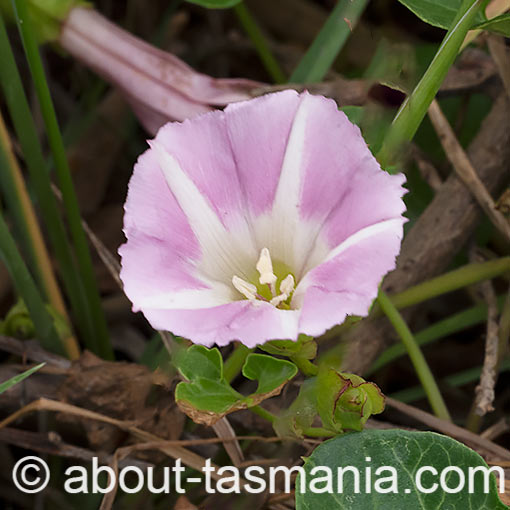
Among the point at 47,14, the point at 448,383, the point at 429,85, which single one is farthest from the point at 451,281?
the point at 47,14

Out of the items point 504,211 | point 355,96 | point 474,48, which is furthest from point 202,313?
point 474,48

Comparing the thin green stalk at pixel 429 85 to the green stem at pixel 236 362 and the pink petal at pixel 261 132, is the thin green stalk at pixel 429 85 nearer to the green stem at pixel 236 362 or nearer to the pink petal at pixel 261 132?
the pink petal at pixel 261 132

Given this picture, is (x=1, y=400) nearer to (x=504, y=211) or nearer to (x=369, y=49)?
(x=504, y=211)

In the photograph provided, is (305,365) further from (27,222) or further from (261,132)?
(27,222)

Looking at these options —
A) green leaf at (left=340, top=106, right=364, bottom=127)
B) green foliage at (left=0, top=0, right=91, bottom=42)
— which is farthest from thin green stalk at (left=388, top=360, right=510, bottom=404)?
green foliage at (left=0, top=0, right=91, bottom=42)

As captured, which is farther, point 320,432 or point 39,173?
point 39,173

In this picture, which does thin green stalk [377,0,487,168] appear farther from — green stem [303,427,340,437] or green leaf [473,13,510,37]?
green stem [303,427,340,437]

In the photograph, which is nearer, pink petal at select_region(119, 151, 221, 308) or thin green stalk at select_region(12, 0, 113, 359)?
pink petal at select_region(119, 151, 221, 308)
